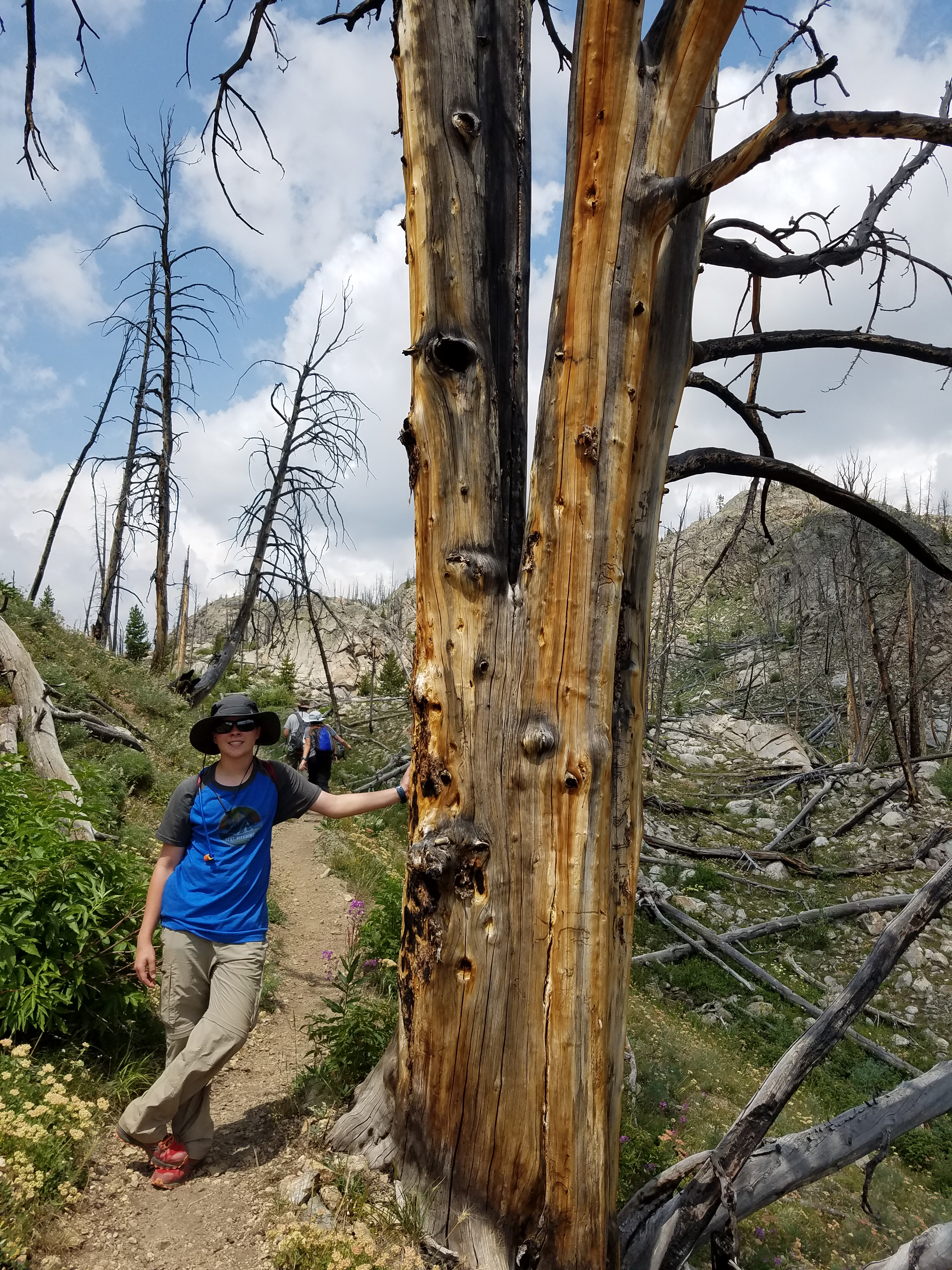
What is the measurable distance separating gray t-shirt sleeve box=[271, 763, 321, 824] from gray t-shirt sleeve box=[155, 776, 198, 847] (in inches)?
14.1

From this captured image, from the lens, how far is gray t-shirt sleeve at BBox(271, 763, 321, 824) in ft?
11.6

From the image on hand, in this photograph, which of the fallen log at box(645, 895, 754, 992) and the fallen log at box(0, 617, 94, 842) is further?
the fallen log at box(645, 895, 754, 992)

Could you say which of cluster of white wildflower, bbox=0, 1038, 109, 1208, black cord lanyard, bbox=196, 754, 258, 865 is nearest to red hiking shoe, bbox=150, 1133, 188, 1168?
cluster of white wildflower, bbox=0, 1038, 109, 1208

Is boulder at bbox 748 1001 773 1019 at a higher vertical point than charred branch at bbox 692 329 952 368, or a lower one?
lower

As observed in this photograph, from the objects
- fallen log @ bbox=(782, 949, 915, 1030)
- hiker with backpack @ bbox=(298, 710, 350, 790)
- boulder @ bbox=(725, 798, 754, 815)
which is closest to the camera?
fallen log @ bbox=(782, 949, 915, 1030)

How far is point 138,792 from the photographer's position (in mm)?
8602

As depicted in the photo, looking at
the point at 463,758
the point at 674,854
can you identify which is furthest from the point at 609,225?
the point at 674,854

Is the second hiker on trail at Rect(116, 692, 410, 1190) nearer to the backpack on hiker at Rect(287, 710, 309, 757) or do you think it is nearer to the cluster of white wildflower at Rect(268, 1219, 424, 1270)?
the cluster of white wildflower at Rect(268, 1219, 424, 1270)

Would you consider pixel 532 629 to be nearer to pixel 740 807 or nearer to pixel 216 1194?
pixel 216 1194

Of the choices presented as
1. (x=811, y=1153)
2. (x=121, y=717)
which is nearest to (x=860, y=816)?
(x=811, y=1153)

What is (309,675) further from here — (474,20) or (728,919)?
(474,20)

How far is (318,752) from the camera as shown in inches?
428

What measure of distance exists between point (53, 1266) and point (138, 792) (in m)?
6.62

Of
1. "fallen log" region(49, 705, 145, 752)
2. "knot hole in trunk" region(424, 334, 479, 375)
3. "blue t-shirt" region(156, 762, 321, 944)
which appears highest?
"knot hole in trunk" region(424, 334, 479, 375)
